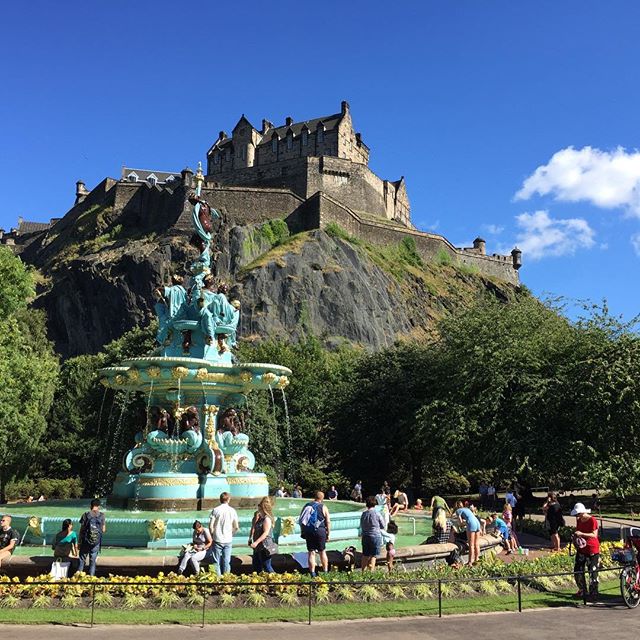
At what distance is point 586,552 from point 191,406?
10054 mm

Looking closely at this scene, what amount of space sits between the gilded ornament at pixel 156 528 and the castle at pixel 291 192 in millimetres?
66690

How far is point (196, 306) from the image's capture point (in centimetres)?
1850

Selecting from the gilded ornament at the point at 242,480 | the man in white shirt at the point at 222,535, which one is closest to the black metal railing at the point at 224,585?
the man in white shirt at the point at 222,535

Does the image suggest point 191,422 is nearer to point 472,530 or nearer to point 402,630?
point 472,530

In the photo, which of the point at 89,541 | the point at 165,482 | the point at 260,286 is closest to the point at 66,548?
the point at 89,541

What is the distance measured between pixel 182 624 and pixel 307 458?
32874 millimetres

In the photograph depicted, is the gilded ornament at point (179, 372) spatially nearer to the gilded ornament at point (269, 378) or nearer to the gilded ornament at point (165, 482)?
the gilded ornament at point (269, 378)

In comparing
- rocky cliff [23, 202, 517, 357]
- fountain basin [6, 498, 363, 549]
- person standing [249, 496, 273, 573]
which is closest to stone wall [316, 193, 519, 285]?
rocky cliff [23, 202, 517, 357]

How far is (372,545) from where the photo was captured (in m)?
11.0

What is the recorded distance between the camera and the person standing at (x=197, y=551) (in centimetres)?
1023

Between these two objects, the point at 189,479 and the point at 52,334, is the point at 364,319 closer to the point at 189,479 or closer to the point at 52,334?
the point at 52,334

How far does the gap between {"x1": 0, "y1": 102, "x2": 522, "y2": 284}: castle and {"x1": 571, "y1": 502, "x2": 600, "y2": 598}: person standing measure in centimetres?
6881

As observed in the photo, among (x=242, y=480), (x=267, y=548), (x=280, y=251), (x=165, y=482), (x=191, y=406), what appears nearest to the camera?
(x=267, y=548)

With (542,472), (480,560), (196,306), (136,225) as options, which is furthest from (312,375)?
(136,225)
